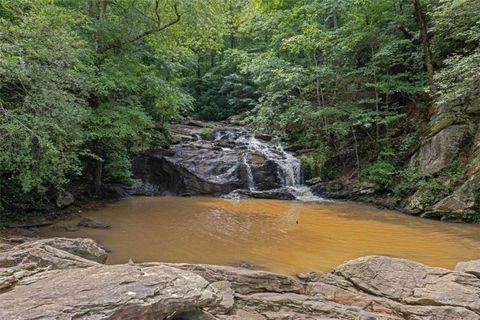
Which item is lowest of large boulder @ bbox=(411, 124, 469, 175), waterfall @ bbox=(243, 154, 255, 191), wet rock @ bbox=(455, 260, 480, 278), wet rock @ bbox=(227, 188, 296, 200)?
wet rock @ bbox=(455, 260, 480, 278)

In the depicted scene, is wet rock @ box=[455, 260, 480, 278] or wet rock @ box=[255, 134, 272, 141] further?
wet rock @ box=[255, 134, 272, 141]

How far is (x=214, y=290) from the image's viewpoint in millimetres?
3473

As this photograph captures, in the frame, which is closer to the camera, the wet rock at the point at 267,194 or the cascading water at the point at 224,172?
the wet rock at the point at 267,194

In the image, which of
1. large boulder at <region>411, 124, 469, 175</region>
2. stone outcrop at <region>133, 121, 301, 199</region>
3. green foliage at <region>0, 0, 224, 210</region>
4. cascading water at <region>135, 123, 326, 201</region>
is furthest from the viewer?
stone outcrop at <region>133, 121, 301, 199</region>

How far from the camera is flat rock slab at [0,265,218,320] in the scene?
2.67 metres

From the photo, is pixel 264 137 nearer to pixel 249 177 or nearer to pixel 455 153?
pixel 249 177

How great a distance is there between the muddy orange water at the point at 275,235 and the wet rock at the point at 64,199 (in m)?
0.73

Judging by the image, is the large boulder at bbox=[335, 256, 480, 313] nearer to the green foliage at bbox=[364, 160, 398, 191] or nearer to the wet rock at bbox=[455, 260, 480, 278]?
the wet rock at bbox=[455, 260, 480, 278]

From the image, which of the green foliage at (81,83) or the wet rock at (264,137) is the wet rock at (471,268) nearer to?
the green foliage at (81,83)

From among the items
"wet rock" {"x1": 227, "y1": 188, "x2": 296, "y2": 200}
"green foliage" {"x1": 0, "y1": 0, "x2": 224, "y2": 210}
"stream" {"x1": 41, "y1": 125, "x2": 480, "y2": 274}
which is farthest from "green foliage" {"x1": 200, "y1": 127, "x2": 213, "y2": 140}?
"wet rock" {"x1": 227, "y1": 188, "x2": 296, "y2": 200}

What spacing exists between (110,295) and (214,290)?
0.97m

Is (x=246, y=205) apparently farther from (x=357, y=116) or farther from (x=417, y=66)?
(x=417, y=66)

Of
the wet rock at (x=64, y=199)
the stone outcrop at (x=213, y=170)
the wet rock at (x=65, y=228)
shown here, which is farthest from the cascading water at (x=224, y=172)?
the wet rock at (x=65, y=228)

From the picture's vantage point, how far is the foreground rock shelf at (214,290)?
2.83m
